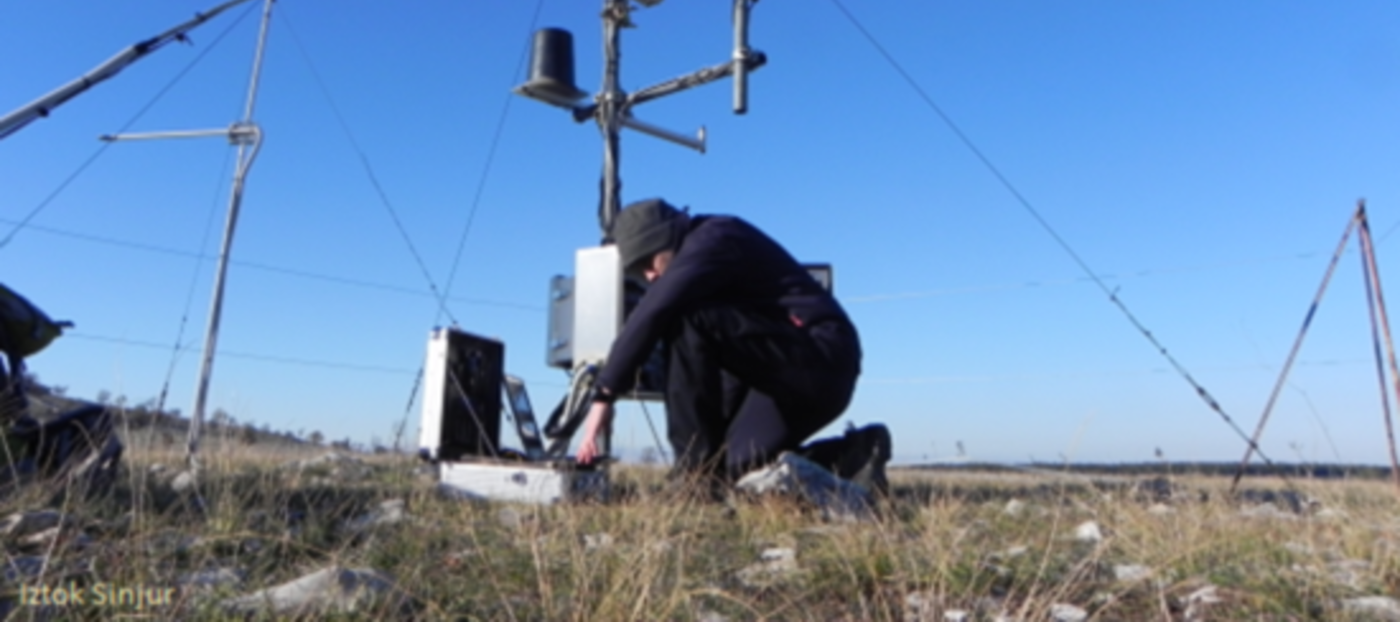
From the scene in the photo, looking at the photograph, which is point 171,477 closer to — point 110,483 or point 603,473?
point 110,483

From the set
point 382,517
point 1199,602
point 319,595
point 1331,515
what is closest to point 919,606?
point 1199,602

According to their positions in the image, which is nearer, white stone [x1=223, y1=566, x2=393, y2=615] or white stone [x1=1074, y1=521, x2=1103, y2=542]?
white stone [x1=223, y1=566, x2=393, y2=615]

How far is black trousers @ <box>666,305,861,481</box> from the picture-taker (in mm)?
3742

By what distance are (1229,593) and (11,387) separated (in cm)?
325

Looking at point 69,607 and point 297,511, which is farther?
point 297,511

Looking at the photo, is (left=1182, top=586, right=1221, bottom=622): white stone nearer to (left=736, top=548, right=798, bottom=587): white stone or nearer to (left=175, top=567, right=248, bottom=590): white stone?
(left=736, top=548, right=798, bottom=587): white stone

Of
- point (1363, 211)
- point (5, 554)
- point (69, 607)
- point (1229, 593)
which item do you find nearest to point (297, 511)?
point (5, 554)

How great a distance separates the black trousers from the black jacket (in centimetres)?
5

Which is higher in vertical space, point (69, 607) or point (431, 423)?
point (431, 423)

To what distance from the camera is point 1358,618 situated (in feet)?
6.56

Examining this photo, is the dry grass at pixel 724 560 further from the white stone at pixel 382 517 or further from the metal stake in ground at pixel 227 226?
the metal stake in ground at pixel 227 226

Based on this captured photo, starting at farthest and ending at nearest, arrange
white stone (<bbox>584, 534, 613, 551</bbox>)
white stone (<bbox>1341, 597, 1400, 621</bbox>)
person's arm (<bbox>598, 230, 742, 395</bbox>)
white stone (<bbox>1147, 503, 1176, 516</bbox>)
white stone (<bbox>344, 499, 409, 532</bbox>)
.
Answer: person's arm (<bbox>598, 230, 742, 395</bbox>) < white stone (<bbox>1147, 503, 1176, 516</bbox>) < white stone (<bbox>344, 499, 409, 532</bbox>) < white stone (<bbox>584, 534, 613, 551</bbox>) < white stone (<bbox>1341, 597, 1400, 621</bbox>)

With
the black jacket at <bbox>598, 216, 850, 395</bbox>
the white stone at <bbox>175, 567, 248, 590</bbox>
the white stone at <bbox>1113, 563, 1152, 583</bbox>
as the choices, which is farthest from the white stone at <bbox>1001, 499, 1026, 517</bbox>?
the white stone at <bbox>175, 567, 248, 590</bbox>

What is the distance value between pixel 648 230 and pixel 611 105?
4.64 metres
